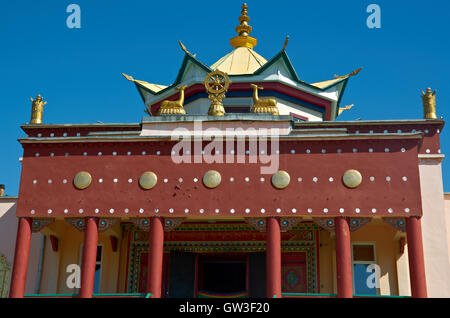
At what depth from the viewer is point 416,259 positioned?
1886 cm

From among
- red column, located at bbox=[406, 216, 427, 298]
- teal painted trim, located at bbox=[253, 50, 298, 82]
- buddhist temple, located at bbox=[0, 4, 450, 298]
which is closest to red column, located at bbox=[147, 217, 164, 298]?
buddhist temple, located at bbox=[0, 4, 450, 298]

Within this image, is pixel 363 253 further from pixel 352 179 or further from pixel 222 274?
pixel 222 274

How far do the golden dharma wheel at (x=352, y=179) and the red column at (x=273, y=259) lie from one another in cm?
244

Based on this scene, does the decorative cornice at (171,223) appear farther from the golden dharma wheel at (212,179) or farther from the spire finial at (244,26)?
the spire finial at (244,26)

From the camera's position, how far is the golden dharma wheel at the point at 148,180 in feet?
67.1

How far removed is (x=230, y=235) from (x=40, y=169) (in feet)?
23.1

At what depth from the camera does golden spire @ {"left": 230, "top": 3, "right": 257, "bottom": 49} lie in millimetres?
30875

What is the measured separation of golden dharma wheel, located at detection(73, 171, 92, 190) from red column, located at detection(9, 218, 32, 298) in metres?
1.90

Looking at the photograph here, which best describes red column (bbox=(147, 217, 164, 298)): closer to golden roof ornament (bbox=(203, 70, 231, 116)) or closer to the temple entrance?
the temple entrance

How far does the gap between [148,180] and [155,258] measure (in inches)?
98.8

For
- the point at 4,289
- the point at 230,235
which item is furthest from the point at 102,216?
the point at 4,289

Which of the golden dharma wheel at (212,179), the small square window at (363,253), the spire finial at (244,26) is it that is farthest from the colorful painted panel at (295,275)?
the spire finial at (244,26)

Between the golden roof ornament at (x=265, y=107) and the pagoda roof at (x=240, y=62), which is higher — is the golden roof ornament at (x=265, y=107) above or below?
below

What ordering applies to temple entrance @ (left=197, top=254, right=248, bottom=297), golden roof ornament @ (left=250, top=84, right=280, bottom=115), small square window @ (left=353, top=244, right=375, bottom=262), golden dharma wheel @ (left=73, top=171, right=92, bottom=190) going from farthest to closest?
temple entrance @ (left=197, top=254, right=248, bottom=297)
small square window @ (left=353, top=244, right=375, bottom=262)
golden roof ornament @ (left=250, top=84, right=280, bottom=115)
golden dharma wheel @ (left=73, top=171, right=92, bottom=190)
